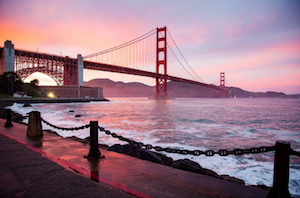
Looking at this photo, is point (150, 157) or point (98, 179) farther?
point (150, 157)

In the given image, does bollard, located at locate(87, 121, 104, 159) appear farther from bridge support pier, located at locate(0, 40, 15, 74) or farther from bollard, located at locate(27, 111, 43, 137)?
bridge support pier, located at locate(0, 40, 15, 74)

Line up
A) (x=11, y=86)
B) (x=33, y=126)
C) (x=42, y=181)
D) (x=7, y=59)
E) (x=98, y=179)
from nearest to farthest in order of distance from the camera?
1. (x=42, y=181)
2. (x=98, y=179)
3. (x=33, y=126)
4. (x=11, y=86)
5. (x=7, y=59)

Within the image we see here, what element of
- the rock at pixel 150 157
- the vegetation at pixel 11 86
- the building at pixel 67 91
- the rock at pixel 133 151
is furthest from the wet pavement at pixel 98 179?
the building at pixel 67 91

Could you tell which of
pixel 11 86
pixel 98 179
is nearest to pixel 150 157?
pixel 98 179

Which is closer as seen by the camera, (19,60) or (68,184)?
(68,184)

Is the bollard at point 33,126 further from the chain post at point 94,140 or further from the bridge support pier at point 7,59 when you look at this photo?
the bridge support pier at point 7,59

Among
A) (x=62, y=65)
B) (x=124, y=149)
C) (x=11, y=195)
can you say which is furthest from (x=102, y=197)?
(x=62, y=65)

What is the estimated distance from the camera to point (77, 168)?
11.4 feet

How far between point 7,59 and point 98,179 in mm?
64120

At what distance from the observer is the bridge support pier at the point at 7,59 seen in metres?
52.8

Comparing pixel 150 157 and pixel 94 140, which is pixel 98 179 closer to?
pixel 94 140

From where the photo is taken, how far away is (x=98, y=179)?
3.04 meters

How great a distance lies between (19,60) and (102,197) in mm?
70273

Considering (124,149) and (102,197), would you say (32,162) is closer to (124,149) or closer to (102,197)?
(102,197)
